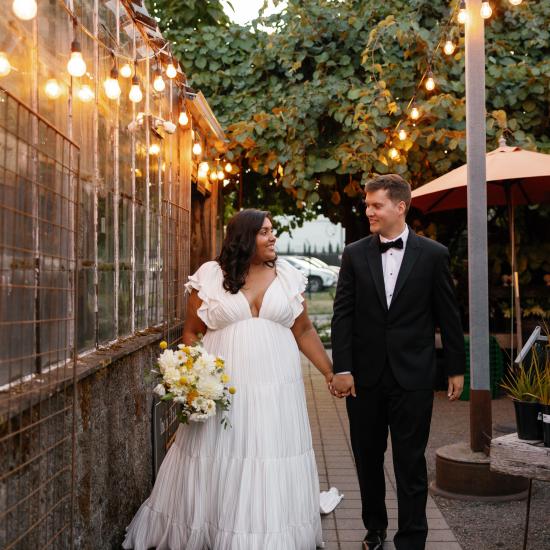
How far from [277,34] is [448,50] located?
10.9 feet

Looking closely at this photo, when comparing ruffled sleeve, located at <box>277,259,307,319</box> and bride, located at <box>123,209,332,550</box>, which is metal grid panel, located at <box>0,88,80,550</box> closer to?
bride, located at <box>123,209,332,550</box>

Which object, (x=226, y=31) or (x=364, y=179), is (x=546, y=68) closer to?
(x=364, y=179)

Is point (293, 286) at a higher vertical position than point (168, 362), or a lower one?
higher

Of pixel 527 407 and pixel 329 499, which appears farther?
pixel 329 499

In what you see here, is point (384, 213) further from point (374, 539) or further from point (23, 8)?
point (23, 8)

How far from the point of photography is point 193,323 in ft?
16.2

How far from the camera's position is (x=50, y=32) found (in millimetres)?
3840

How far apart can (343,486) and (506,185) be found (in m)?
4.03

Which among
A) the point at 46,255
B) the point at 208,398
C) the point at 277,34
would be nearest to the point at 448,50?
the point at 277,34

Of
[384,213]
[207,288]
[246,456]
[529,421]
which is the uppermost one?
[384,213]

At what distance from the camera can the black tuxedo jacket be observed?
4.65 m

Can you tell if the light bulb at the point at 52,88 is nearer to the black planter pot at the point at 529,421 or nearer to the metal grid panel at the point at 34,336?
the metal grid panel at the point at 34,336

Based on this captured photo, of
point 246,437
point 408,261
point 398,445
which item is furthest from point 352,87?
point 246,437

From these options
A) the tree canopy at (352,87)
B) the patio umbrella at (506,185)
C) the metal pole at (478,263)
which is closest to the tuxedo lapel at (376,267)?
the metal pole at (478,263)
